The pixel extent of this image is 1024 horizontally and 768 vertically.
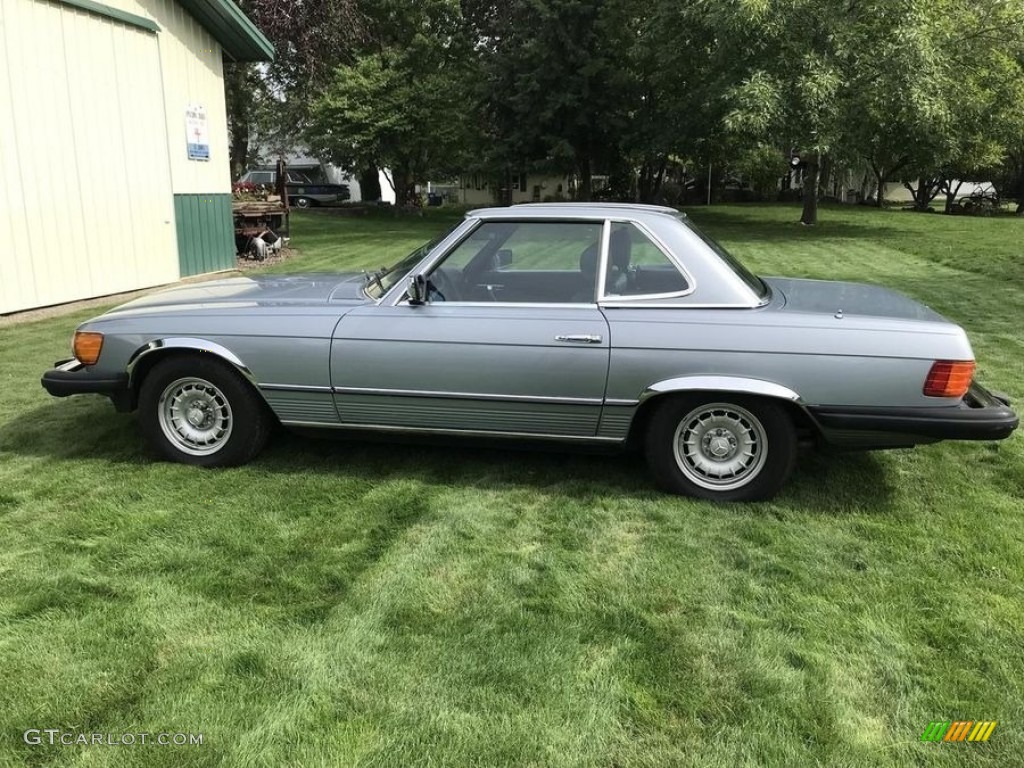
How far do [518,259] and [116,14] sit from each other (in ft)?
29.0

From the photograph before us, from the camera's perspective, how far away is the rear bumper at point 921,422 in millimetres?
3727

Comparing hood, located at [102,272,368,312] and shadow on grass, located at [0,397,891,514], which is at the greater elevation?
hood, located at [102,272,368,312]

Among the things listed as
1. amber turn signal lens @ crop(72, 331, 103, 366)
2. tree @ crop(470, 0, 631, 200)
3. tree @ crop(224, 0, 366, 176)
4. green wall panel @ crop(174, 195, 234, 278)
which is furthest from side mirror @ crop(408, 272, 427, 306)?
tree @ crop(470, 0, 631, 200)

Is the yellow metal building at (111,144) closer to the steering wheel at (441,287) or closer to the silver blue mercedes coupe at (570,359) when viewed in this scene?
the silver blue mercedes coupe at (570,359)

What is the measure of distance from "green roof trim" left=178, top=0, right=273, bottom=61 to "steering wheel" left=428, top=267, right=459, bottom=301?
9766 millimetres

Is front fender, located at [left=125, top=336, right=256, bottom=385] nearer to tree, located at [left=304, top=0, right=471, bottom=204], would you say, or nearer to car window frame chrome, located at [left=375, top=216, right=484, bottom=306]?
car window frame chrome, located at [left=375, top=216, right=484, bottom=306]

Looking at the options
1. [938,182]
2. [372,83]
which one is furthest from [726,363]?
[938,182]

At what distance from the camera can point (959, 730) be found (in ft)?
8.19

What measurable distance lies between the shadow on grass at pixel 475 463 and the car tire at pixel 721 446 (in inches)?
7.1

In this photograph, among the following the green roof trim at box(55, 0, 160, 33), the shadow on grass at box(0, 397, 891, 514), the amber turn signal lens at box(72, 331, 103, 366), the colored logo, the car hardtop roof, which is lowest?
the colored logo

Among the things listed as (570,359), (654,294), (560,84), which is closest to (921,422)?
(654,294)

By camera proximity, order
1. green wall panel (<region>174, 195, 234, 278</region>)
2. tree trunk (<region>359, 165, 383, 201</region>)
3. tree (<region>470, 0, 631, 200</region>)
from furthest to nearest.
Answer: tree trunk (<region>359, 165, 383, 201</region>) < tree (<region>470, 0, 631, 200</region>) < green wall panel (<region>174, 195, 234, 278</region>)

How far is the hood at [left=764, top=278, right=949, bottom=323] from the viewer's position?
3.99m

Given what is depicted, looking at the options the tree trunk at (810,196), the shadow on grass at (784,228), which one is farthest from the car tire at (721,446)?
the tree trunk at (810,196)
